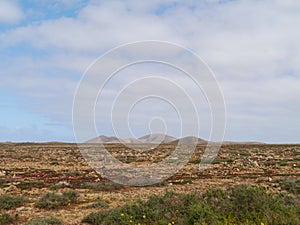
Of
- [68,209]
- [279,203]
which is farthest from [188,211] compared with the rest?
[68,209]

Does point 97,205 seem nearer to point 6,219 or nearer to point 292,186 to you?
point 6,219

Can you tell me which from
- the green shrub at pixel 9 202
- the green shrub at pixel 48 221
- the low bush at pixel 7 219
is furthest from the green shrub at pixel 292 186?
the green shrub at pixel 9 202

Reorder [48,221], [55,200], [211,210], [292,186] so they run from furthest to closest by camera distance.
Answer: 1. [292,186]
2. [55,200]
3. [48,221]
4. [211,210]

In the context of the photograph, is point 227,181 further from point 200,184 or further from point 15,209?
point 15,209

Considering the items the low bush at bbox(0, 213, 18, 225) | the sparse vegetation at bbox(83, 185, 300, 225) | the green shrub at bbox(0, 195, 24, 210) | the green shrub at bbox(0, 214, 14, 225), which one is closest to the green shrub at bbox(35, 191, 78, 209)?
the green shrub at bbox(0, 195, 24, 210)

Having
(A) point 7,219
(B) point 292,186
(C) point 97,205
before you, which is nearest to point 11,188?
(C) point 97,205

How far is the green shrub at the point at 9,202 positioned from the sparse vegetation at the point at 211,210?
359 centimetres

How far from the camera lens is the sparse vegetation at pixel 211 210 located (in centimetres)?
740

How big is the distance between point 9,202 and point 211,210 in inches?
273

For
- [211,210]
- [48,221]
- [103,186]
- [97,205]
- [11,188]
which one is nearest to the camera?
[211,210]

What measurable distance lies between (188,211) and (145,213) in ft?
3.33

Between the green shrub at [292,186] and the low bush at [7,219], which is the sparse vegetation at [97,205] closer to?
the low bush at [7,219]

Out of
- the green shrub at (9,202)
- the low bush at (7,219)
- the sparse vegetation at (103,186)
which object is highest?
the sparse vegetation at (103,186)

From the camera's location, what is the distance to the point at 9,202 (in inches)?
451
